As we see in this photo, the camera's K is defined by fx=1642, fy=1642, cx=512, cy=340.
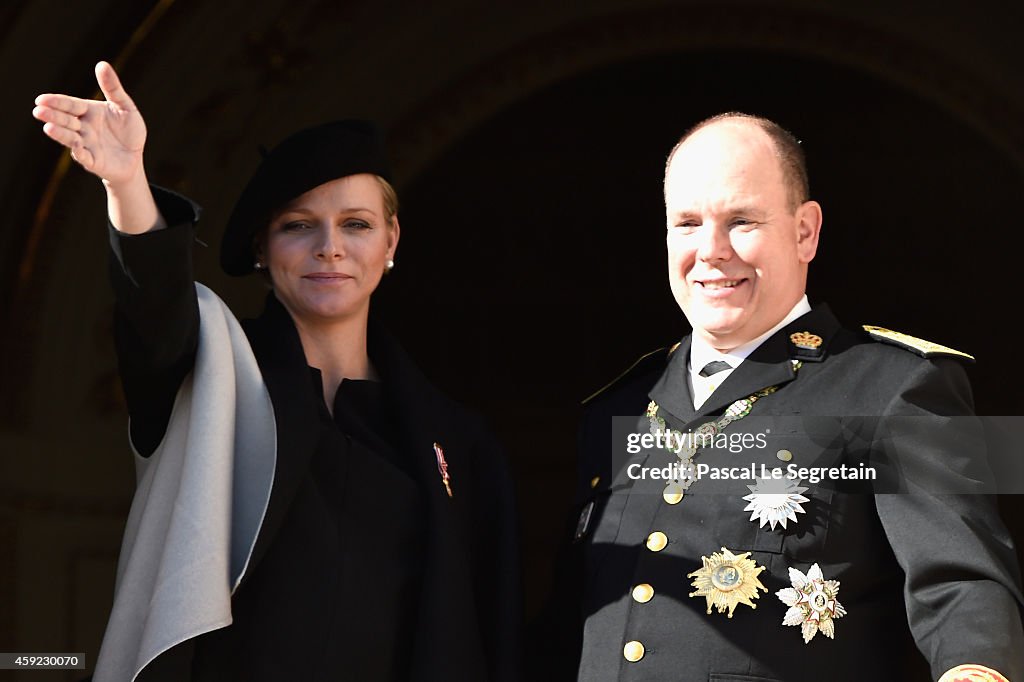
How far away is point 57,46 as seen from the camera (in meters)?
4.04

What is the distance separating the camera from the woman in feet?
8.46

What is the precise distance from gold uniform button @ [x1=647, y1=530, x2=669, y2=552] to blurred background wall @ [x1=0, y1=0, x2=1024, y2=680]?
6.44 ft

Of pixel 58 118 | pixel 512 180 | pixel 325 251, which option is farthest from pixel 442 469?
pixel 512 180

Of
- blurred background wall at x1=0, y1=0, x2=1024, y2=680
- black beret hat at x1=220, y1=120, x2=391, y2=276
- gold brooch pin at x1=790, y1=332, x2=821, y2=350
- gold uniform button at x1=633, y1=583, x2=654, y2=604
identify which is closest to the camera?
gold uniform button at x1=633, y1=583, x2=654, y2=604

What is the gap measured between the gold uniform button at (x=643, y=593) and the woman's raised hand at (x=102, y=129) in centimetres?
104

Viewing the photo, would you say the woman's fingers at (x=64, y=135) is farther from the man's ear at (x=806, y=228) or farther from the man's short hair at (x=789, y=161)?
the man's ear at (x=806, y=228)

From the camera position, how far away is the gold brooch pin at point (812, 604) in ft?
8.38

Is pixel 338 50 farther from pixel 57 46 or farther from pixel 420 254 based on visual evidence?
pixel 420 254

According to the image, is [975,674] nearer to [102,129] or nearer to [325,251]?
[325,251]

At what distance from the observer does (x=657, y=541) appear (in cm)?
271

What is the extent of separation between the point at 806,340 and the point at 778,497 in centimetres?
31

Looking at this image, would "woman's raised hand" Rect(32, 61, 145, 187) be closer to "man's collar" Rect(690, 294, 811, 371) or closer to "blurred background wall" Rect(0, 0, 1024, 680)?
"man's collar" Rect(690, 294, 811, 371)

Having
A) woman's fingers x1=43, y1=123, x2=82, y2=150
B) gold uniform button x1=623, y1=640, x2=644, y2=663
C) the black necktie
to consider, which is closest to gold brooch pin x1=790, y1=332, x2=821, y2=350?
the black necktie

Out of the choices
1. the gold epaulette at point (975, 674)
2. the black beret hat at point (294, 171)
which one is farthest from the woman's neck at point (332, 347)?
the gold epaulette at point (975, 674)
